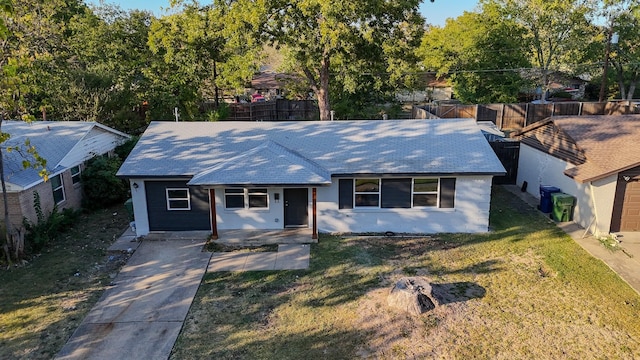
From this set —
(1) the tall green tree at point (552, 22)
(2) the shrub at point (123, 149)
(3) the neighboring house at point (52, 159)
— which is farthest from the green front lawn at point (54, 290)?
(1) the tall green tree at point (552, 22)

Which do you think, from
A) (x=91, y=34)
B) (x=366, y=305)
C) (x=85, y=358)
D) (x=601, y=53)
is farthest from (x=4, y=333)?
(x=601, y=53)

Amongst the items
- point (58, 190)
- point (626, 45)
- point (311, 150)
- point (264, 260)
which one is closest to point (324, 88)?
point (311, 150)

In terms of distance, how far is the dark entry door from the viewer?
47.8ft

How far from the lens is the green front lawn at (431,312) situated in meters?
8.65

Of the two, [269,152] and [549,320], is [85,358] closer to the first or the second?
[269,152]

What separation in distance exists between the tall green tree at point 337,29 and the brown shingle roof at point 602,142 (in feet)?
32.0

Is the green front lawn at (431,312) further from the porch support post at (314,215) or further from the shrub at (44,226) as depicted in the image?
the shrub at (44,226)

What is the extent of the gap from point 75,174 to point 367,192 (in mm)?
12134

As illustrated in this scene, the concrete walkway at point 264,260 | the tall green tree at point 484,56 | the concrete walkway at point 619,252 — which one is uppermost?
the tall green tree at point 484,56

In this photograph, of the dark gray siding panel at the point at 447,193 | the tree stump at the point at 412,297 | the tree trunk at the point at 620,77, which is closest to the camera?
the tree stump at the point at 412,297

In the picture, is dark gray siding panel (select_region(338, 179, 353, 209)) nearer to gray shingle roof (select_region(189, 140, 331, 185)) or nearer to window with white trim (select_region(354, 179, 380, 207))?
window with white trim (select_region(354, 179, 380, 207))

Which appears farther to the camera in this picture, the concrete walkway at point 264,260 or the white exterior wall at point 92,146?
the white exterior wall at point 92,146

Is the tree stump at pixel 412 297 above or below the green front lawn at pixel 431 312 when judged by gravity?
above

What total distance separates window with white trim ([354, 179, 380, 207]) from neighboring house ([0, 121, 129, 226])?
10790mm
